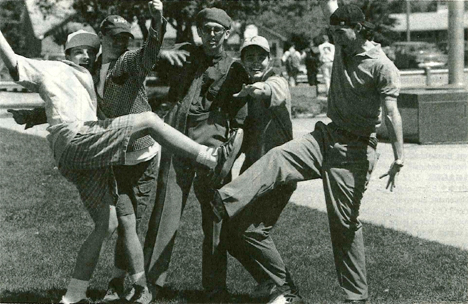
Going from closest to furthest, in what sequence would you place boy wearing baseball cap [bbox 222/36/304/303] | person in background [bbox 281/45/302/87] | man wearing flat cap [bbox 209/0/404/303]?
man wearing flat cap [bbox 209/0/404/303] → boy wearing baseball cap [bbox 222/36/304/303] → person in background [bbox 281/45/302/87]

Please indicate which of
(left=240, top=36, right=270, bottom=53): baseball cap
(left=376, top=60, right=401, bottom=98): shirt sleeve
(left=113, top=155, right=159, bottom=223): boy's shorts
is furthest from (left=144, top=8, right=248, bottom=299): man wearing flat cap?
(left=376, top=60, right=401, bottom=98): shirt sleeve

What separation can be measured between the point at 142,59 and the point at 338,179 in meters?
1.56

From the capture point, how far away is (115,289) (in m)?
5.76

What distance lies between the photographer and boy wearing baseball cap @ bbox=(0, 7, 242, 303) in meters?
5.07

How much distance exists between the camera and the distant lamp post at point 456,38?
15148mm

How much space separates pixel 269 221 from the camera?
5.50m

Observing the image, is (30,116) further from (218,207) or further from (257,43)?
(257,43)

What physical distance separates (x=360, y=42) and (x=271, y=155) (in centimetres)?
98

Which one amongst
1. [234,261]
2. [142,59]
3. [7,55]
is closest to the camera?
[7,55]

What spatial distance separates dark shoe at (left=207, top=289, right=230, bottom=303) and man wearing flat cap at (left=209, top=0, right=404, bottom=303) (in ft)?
2.31

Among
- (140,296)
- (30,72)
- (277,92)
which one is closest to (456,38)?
(277,92)

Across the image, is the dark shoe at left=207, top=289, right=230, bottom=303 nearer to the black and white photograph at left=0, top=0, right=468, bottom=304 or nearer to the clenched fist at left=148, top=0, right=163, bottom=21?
the black and white photograph at left=0, top=0, right=468, bottom=304

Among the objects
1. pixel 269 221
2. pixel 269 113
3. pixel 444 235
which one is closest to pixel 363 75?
pixel 269 113

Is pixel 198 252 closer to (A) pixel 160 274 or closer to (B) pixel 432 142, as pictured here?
(A) pixel 160 274
